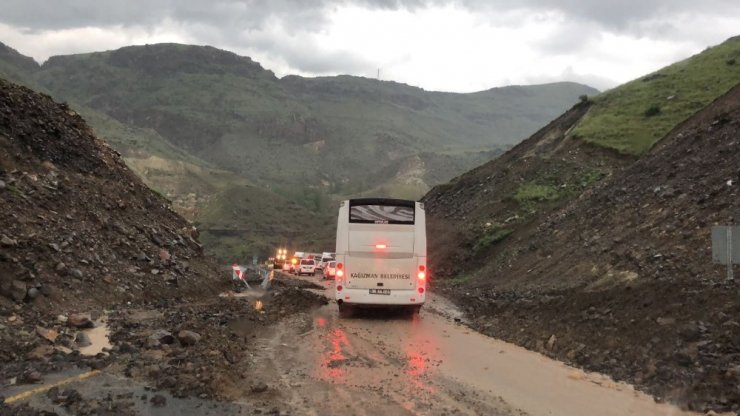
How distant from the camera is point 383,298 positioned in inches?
766

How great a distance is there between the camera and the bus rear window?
1973 centimetres

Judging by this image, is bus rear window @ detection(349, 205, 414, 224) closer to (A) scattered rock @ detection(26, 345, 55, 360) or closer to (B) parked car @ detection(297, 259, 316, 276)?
(A) scattered rock @ detection(26, 345, 55, 360)

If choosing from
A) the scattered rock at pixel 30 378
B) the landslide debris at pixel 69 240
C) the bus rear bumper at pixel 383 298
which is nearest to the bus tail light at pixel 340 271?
the bus rear bumper at pixel 383 298

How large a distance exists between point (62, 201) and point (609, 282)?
16.6 m

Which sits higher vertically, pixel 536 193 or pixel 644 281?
pixel 536 193

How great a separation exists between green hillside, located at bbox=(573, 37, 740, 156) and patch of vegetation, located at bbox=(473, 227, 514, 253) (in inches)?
373

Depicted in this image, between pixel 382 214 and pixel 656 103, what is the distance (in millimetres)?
30815

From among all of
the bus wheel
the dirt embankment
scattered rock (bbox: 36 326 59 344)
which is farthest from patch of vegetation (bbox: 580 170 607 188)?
scattered rock (bbox: 36 326 59 344)

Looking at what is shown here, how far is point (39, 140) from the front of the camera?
2173 cm

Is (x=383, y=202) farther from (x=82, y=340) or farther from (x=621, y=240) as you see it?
(x=82, y=340)

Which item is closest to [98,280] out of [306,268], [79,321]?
[79,321]

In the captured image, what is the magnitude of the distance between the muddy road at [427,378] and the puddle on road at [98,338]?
302 cm

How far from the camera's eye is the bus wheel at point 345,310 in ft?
66.7

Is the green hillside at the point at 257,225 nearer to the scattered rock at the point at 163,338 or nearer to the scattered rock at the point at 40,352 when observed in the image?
the scattered rock at the point at 163,338
